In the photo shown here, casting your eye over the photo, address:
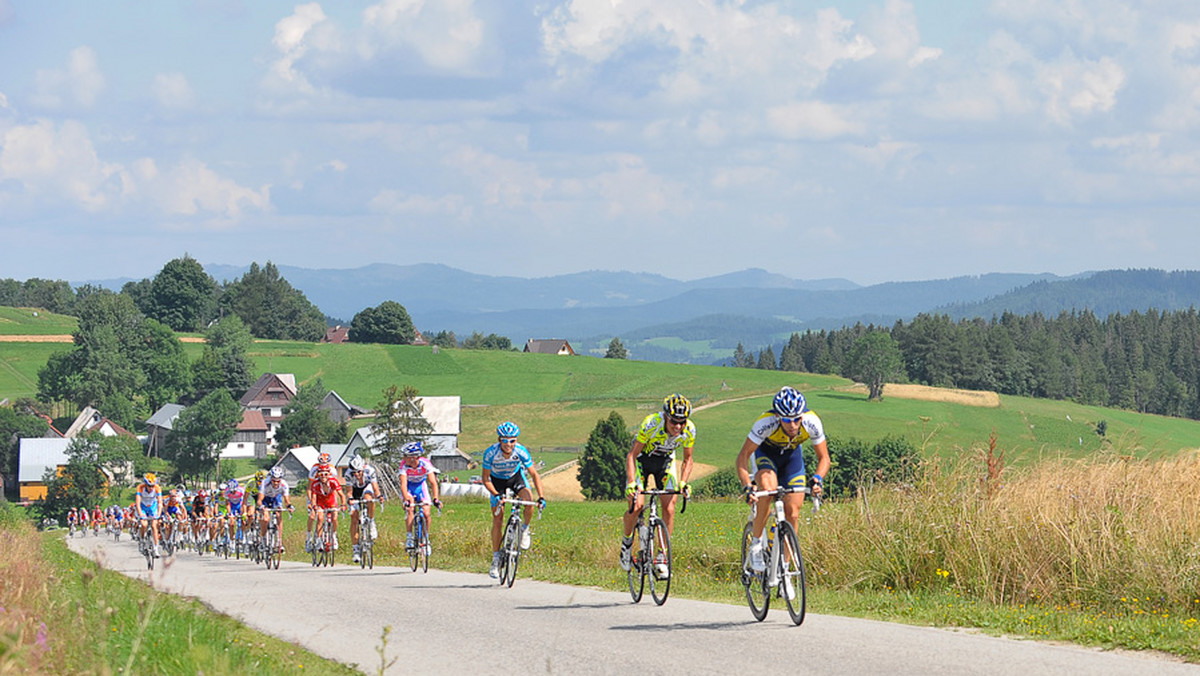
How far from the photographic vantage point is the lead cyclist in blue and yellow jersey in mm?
11039

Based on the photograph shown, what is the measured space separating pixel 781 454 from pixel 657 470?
2.12m

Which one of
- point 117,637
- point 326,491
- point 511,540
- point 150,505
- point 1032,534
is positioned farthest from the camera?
point 150,505

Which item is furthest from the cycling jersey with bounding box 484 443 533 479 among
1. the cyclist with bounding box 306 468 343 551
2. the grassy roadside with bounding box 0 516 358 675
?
the cyclist with bounding box 306 468 343 551

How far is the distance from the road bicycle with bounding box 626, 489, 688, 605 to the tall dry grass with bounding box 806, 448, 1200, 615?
3257 millimetres

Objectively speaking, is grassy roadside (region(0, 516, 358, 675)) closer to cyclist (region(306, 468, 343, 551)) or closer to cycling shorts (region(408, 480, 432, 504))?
cycling shorts (region(408, 480, 432, 504))

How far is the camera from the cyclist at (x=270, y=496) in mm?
24531

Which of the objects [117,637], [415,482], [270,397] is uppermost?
[415,482]

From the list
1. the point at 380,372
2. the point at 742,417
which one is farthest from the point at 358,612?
the point at 380,372

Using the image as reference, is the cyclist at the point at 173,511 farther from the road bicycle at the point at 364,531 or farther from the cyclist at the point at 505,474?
the cyclist at the point at 505,474

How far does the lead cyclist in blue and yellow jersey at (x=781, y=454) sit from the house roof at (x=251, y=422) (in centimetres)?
12365

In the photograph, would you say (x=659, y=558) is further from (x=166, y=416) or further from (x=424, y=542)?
(x=166, y=416)

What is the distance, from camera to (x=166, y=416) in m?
134

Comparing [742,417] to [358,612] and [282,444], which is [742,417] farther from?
[358,612]

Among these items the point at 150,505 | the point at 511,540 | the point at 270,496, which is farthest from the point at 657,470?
the point at 150,505
